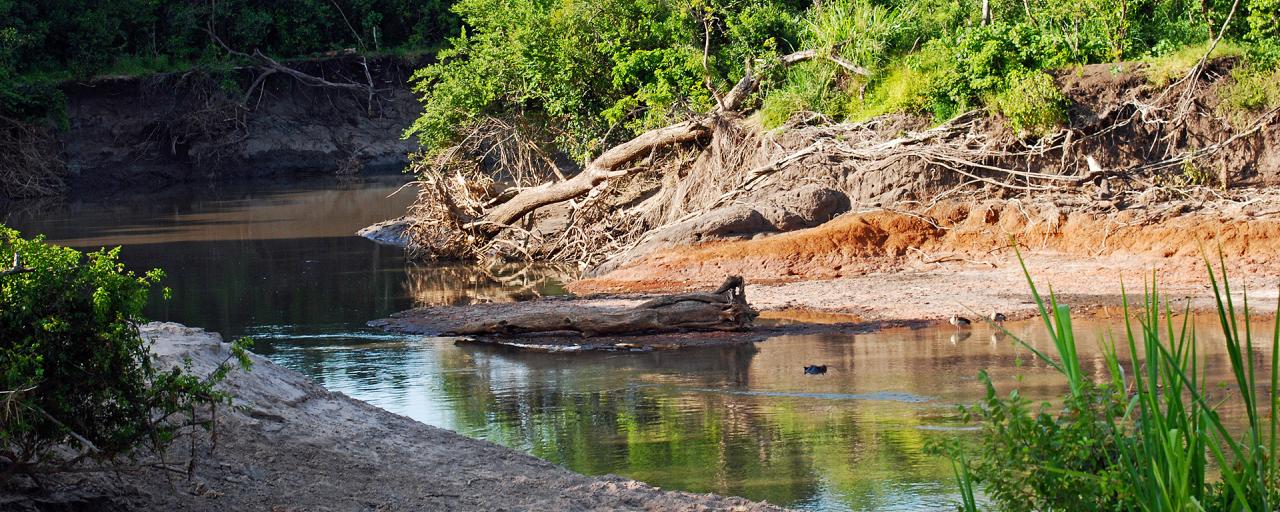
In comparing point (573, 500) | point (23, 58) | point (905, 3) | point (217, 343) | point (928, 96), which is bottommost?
point (573, 500)

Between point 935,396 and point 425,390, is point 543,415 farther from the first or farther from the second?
point 935,396

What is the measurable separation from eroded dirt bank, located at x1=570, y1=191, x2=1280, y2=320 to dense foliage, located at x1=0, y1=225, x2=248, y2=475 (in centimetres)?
966

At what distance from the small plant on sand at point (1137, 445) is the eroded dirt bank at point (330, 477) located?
266 cm

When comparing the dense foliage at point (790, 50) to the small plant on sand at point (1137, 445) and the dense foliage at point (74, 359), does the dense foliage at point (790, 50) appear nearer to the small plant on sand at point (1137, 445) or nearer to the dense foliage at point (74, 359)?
the small plant on sand at point (1137, 445)

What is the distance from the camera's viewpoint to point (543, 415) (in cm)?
1058

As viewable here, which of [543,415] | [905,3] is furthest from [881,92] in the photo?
[543,415]

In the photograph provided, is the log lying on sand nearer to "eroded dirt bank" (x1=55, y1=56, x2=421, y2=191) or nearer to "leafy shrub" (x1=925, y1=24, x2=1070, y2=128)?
"leafy shrub" (x1=925, y1=24, x2=1070, y2=128)

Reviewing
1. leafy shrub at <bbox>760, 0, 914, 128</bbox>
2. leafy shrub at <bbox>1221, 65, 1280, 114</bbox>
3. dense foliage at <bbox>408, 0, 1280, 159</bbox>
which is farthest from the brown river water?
leafy shrub at <bbox>1221, 65, 1280, 114</bbox>

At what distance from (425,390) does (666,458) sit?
3.41 m

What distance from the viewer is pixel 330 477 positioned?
25.4 ft

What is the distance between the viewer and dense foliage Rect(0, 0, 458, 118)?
37.6m

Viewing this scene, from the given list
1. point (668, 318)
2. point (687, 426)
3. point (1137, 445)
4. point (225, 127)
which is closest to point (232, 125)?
point (225, 127)

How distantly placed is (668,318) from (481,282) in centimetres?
666

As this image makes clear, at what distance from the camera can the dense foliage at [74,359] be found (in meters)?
6.01
